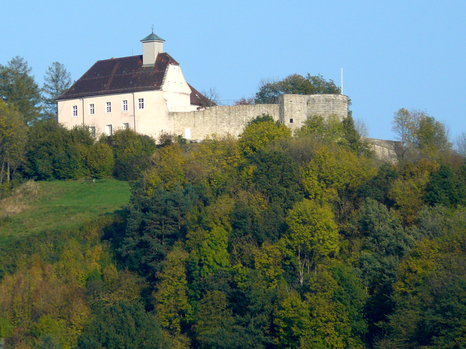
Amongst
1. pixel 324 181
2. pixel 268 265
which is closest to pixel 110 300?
pixel 268 265

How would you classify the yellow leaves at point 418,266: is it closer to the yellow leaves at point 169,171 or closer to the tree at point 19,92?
the yellow leaves at point 169,171

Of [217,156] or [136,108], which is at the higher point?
[136,108]

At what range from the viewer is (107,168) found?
46375 mm

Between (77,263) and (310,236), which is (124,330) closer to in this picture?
(77,263)

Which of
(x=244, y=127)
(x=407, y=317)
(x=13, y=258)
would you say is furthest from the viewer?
(x=244, y=127)

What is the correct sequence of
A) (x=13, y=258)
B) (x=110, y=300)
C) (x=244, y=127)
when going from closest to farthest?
(x=110, y=300)
(x=13, y=258)
(x=244, y=127)

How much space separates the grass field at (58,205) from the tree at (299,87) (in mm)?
13603

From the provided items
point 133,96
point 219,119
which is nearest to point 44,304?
point 219,119

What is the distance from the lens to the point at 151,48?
159 feet

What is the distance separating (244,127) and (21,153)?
1323 centimetres

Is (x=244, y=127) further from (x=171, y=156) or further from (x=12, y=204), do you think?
(x=12, y=204)

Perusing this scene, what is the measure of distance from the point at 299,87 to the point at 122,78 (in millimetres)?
11871

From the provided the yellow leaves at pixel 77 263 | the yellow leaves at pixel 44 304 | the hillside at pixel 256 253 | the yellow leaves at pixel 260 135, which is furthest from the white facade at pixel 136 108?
the yellow leaves at pixel 44 304

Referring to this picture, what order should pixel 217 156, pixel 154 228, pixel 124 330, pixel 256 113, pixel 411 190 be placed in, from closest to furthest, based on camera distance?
pixel 124 330 < pixel 411 190 < pixel 154 228 < pixel 217 156 < pixel 256 113
